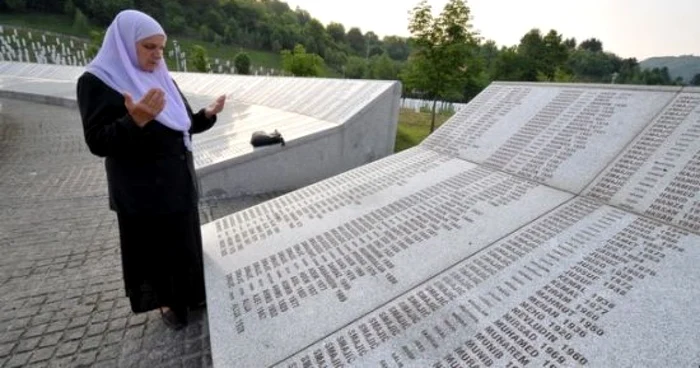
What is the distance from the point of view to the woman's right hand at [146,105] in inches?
80.5

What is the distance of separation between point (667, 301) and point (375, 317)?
136 centimetres

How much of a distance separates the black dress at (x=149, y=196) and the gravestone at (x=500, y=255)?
283 mm

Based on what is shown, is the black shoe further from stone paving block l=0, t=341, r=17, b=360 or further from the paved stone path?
stone paving block l=0, t=341, r=17, b=360

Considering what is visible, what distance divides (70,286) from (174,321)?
136 cm

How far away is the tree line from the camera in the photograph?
11.3 m

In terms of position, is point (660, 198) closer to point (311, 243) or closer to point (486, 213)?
point (486, 213)

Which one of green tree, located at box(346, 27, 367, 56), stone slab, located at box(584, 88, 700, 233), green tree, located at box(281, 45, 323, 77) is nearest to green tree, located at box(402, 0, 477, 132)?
stone slab, located at box(584, 88, 700, 233)

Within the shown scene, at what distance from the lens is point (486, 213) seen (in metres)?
2.84

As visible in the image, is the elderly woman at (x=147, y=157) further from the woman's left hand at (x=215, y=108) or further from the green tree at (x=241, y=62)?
the green tree at (x=241, y=62)

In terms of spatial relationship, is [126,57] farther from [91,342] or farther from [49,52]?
[49,52]

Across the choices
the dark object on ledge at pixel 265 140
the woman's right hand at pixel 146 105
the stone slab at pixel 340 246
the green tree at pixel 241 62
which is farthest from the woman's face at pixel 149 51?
the green tree at pixel 241 62

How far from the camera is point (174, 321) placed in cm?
297

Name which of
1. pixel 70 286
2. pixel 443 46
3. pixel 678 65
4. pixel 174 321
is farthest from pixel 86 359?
pixel 678 65

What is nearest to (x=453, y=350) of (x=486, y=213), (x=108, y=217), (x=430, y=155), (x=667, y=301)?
(x=667, y=301)
